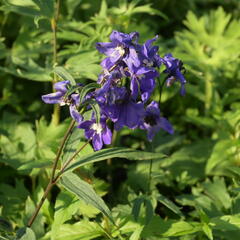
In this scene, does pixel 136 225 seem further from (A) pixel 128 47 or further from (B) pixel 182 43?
(B) pixel 182 43

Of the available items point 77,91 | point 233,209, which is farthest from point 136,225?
point 77,91

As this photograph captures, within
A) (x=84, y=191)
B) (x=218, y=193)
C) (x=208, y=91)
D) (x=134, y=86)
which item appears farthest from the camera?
(x=208, y=91)

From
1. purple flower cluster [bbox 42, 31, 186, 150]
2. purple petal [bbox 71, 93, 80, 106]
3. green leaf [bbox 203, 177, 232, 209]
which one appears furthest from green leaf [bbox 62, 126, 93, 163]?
green leaf [bbox 203, 177, 232, 209]

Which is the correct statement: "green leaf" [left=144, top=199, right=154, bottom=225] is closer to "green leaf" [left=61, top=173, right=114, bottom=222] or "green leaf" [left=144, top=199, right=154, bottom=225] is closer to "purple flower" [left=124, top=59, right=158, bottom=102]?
"green leaf" [left=61, top=173, right=114, bottom=222]

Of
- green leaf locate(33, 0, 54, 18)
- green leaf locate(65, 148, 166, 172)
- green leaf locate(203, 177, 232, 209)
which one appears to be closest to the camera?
green leaf locate(65, 148, 166, 172)

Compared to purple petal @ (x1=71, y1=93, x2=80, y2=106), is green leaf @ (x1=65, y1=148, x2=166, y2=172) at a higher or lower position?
lower

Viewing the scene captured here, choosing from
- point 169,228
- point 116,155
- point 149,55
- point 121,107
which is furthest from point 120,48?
point 169,228

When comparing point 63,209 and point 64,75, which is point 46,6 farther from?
point 63,209
